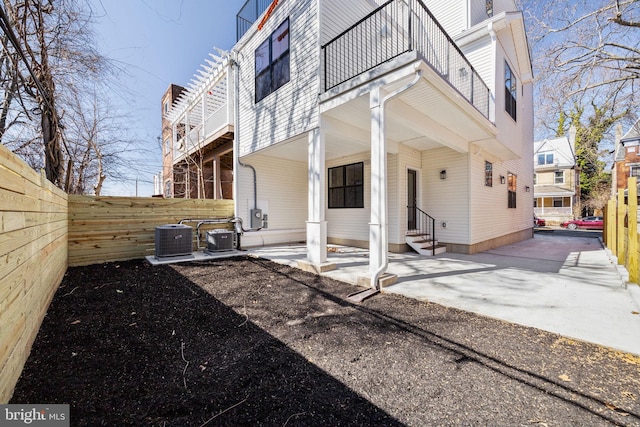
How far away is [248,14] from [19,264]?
8.91m

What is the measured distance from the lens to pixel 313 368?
6.87 ft

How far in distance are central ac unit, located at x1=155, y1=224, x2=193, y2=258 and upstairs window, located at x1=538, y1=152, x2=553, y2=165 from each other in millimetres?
30423

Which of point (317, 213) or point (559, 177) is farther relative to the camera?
point (559, 177)

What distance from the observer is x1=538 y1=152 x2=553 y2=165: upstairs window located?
2423cm

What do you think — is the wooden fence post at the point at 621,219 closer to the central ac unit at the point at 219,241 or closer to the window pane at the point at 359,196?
the window pane at the point at 359,196

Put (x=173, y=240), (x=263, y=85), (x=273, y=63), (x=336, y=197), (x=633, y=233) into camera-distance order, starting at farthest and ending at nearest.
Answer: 1. (x=336, y=197)
2. (x=263, y=85)
3. (x=273, y=63)
4. (x=173, y=240)
5. (x=633, y=233)

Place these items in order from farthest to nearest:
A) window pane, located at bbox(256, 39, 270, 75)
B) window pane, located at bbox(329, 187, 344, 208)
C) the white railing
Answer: window pane, located at bbox(329, 187, 344, 208), the white railing, window pane, located at bbox(256, 39, 270, 75)

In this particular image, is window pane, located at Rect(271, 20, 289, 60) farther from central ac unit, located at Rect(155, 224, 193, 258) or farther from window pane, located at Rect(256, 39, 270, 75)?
central ac unit, located at Rect(155, 224, 193, 258)

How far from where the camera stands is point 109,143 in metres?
8.32

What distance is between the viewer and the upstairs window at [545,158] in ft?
79.5

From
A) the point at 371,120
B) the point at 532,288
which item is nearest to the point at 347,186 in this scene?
the point at 371,120

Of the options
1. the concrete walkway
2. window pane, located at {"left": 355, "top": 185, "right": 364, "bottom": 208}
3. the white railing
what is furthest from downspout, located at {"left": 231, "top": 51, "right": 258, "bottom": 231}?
window pane, located at {"left": 355, "top": 185, "right": 364, "bottom": 208}

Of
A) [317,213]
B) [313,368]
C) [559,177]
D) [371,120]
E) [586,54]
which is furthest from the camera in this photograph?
[559,177]

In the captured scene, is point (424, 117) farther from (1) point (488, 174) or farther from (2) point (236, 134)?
(2) point (236, 134)
